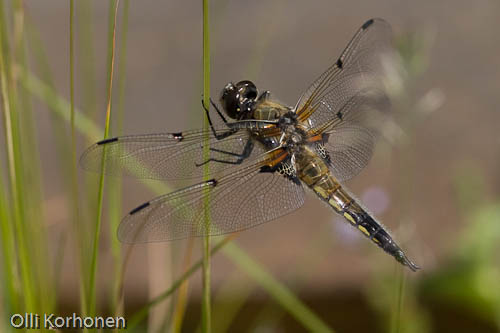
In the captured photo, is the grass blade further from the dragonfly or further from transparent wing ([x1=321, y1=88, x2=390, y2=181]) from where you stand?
transparent wing ([x1=321, y1=88, x2=390, y2=181])

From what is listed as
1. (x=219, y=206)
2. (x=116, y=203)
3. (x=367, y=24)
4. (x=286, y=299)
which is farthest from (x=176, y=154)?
(x=367, y=24)

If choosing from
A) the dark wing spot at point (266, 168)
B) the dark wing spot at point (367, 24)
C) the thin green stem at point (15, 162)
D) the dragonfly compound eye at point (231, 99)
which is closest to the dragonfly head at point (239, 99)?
the dragonfly compound eye at point (231, 99)

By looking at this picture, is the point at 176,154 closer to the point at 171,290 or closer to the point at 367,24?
the point at 171,290

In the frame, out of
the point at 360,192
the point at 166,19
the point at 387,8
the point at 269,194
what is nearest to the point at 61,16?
the point at 166,19

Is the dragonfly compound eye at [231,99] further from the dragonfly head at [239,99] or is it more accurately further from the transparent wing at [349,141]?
the transparent wing at [349,141]

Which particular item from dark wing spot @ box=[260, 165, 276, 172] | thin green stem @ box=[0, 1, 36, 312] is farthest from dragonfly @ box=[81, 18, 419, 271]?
thin green stem @ box=[0, 1, 36, 312]

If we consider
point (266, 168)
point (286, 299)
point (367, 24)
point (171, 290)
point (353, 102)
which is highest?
point (367, 24)
